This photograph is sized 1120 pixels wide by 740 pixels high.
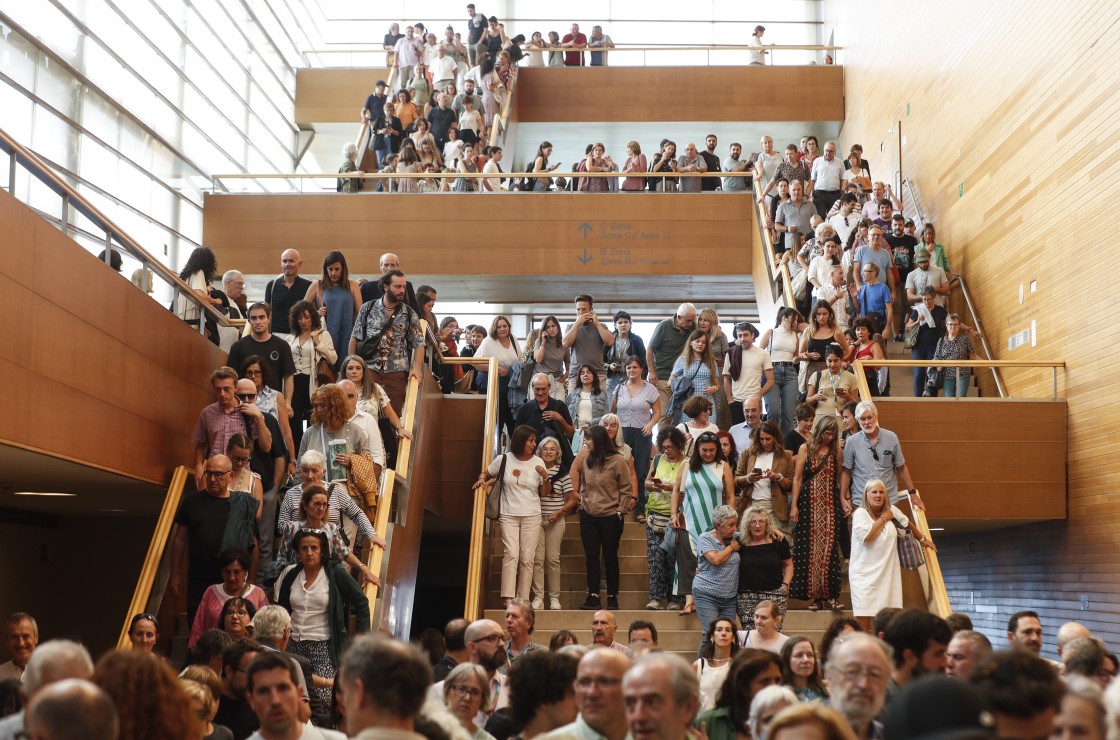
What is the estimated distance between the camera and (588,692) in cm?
419

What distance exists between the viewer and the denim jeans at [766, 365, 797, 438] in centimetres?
1270

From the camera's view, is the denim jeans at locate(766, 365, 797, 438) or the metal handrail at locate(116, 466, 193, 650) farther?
the denim jeans at locate(766, 365, 797, 438)

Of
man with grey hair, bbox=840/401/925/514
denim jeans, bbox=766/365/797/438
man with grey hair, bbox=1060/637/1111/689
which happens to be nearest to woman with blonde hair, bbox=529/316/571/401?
denim jeans, bbox=766/365/797/438

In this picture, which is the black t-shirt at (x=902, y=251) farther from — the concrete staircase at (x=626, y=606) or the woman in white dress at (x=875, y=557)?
the woman in white dress at (x=875, y=557)

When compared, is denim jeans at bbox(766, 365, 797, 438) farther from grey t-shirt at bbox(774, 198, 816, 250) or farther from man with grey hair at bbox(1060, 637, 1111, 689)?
man with grey hair at bbox(1060, 637, 1111, 689)

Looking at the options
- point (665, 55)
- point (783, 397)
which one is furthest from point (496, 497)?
point (665, 55)

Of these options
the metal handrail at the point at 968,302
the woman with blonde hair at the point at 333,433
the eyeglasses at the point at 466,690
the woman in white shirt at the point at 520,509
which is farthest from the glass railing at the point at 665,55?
the eyeglasses at the point at 466,690

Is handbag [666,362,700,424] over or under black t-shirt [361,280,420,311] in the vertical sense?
under

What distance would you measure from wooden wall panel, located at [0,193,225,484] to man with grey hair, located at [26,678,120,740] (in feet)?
16.4

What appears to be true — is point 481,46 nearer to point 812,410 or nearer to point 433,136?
point 433,136

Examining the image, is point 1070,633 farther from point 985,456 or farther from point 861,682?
point 985,456

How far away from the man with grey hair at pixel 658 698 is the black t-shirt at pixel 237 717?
2761 mm

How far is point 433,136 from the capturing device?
2128 cm

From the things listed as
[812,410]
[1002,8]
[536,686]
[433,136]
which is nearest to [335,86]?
[433,136]
